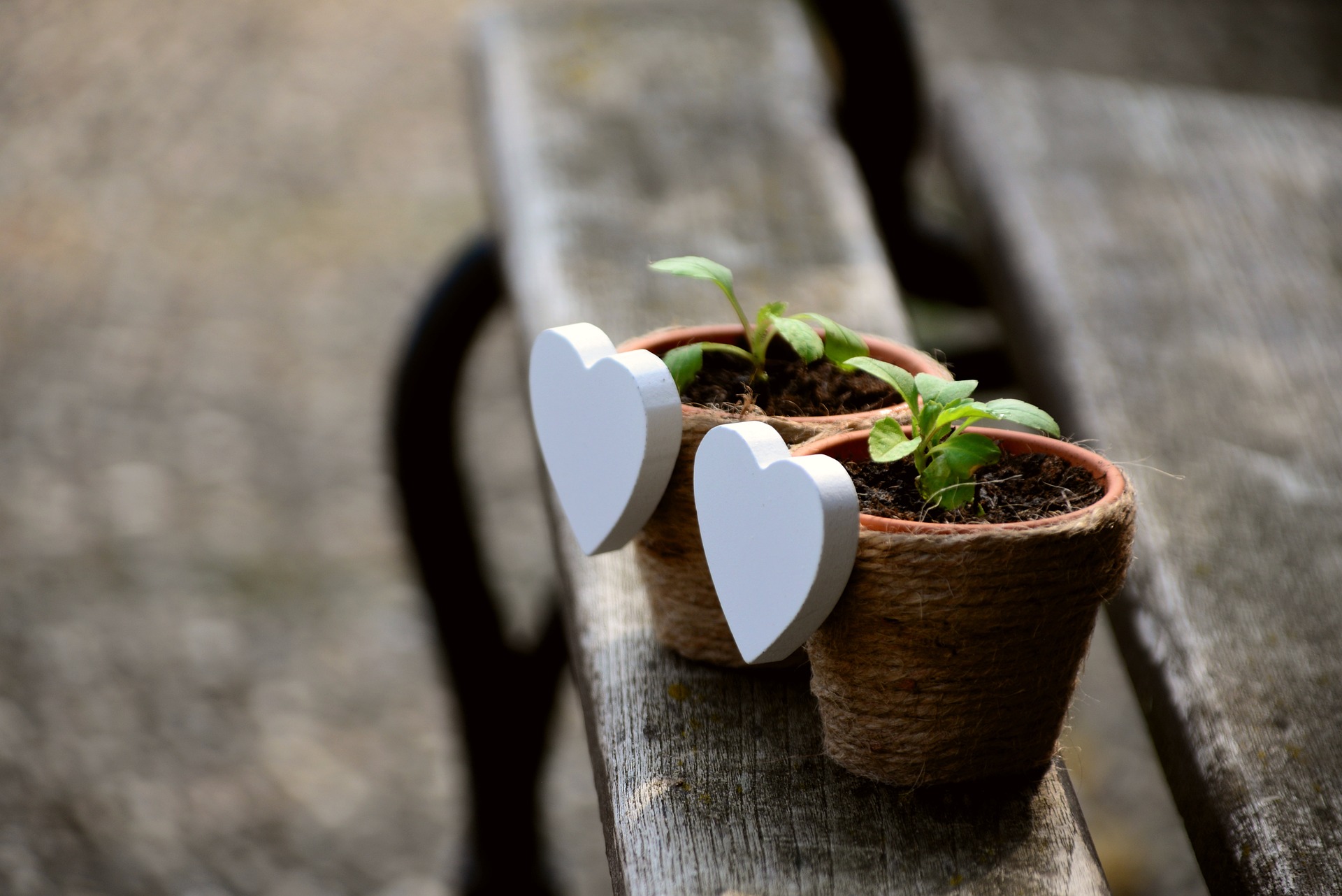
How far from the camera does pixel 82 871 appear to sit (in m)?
1.56

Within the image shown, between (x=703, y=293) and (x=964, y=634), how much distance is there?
1.92ft

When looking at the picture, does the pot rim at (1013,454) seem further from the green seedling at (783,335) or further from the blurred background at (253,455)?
the blurred background at (253,455)

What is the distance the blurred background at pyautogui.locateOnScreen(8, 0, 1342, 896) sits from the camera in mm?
1704

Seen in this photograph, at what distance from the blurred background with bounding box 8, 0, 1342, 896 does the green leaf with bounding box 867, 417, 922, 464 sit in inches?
13.1

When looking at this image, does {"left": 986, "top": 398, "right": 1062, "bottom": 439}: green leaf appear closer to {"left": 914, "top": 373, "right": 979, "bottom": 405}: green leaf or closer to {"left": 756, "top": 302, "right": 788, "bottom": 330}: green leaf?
{"left": 914, "top": 373, "right": 979, "bottom": 405}: green leaf

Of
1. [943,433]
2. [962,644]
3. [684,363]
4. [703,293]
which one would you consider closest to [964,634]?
[962,644]

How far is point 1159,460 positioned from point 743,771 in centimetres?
50

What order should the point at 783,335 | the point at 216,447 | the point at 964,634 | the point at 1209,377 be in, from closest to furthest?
1. the point at 964,634
2. the point at 783,335
3. the point at 1209,377
4. the point at 216,447

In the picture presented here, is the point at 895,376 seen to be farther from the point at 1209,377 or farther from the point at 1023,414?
the point at 1209,377

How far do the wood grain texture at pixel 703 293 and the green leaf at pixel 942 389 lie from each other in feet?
0.68

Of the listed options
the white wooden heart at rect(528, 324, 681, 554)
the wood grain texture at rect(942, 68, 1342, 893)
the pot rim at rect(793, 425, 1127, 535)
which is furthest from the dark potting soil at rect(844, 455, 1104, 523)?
the wood grain texture at rect(942, 68, 1342, 893)

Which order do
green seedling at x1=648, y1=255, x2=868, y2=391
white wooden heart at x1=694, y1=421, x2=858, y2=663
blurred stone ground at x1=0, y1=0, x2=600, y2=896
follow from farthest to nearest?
blurred stone ground at x1=0, y1=0, x2=600, y2=896, green seedling at x1=648, y1=255, x2=868, y2=391, white wooden heart at x1=694, y1=421, x2=858, y2=663

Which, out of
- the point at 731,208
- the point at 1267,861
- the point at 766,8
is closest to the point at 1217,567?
the point at 1267,861

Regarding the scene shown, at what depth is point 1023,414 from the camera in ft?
1.84
